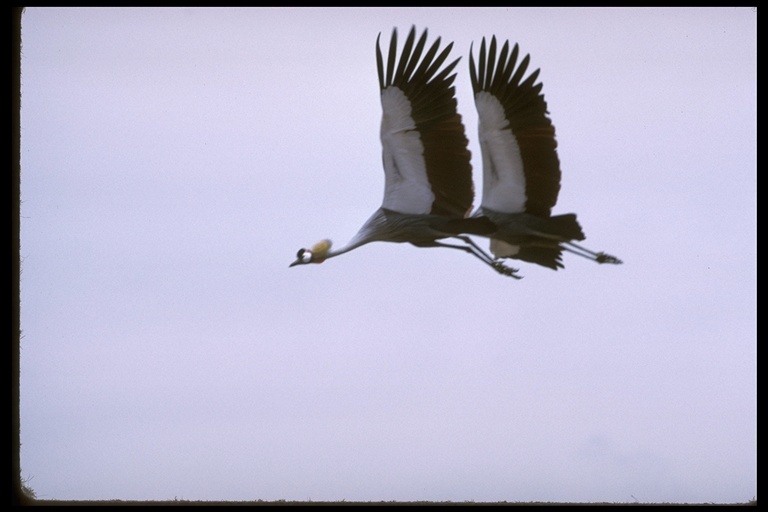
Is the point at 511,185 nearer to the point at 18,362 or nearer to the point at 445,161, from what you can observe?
the point at 445,161

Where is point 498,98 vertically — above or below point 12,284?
above

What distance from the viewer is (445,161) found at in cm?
1950

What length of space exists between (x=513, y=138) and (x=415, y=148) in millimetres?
1342

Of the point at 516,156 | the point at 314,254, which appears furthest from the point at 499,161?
the point at 314,254

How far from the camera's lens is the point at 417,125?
63.6 feet

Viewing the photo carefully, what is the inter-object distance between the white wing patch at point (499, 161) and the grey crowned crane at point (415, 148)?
35 centimetres

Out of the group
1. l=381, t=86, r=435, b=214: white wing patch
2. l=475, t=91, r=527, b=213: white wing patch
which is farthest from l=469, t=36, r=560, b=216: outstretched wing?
l=381, t=86, r=435, b=214: white wing patch

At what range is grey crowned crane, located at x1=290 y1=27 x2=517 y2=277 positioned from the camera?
19.4 metres

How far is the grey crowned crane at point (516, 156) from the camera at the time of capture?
19.3 meters

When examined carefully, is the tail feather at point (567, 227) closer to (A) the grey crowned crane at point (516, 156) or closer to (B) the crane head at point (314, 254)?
(A) the grey crowned crane at point (516, 156)

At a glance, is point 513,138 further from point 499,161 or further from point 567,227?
point 567,227

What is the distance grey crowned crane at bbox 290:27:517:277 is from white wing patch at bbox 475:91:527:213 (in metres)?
0.35
